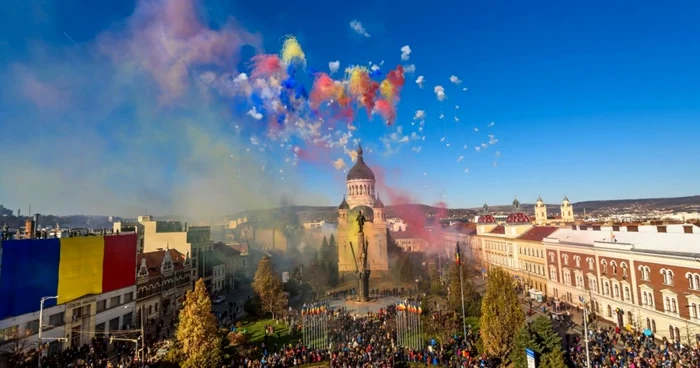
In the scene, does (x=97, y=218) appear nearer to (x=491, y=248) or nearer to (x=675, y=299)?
(x=491, y=248)

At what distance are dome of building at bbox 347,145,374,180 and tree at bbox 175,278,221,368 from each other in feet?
229

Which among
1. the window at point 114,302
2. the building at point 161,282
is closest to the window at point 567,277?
the building at point 161,282

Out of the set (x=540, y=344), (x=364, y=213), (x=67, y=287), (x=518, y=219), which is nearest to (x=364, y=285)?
(x=540, y=344)

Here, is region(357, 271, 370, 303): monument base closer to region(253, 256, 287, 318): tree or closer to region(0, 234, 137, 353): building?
region(253, 256, 287, 318): tree

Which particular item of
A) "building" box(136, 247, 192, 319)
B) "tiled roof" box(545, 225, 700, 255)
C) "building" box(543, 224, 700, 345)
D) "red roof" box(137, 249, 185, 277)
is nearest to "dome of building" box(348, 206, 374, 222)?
"building" box(136, 247, 192, 319)

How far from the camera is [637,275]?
131ft

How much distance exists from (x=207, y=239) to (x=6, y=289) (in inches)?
1587

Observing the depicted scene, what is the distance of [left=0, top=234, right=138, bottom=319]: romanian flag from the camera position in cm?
3388

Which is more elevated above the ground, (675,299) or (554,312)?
(675,299)

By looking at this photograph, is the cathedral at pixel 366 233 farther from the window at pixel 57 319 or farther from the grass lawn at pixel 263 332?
the window at pixel 57 319

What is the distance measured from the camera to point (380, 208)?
9075 cm

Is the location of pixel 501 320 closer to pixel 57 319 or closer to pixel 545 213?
pixel 57 319

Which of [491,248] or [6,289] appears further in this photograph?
[491,248]

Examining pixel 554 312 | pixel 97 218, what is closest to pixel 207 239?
pixel 554 312
